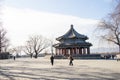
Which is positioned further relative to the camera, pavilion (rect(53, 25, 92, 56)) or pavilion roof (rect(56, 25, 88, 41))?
pavilion roof (rect(56, 25, 88, 41))

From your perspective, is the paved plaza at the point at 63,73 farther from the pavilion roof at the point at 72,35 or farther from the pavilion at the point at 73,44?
the pavilion roof at the point at 72,35

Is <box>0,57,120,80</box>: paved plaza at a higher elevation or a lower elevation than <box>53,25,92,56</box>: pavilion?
lower

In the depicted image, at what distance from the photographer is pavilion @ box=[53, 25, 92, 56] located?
7588 cm

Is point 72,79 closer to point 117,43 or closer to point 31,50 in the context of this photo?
point 117,43

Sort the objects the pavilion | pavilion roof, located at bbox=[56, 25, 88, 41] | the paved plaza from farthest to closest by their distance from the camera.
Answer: pavilion roof, located at bbox=[56, 25, 88, 41]
the pavilion
the paved plaza

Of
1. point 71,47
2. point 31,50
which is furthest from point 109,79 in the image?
point 31,50

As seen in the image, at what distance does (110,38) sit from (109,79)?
42.3 meters

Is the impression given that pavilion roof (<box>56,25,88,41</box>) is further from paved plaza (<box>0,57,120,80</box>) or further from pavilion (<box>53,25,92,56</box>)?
paved plaza (<box>0,57,120,80</box>)

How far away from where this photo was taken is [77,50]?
3162 inches

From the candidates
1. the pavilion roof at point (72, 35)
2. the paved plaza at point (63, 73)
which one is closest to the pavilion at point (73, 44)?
the pavilion roof at point (72, 35)

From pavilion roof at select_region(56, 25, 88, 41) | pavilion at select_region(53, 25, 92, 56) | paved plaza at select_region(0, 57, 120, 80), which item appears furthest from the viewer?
pavilion roof at select_region(56, 25, 88, 41)

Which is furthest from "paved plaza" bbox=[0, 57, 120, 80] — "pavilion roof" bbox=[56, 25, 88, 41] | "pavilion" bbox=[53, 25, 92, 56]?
"pavilion roof" bbox=[56, 25, 88, 41]

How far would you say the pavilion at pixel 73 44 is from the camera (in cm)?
7588

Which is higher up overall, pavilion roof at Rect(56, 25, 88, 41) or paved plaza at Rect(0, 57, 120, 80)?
pavilion roof at Rect(56, 25, 88, 41)
